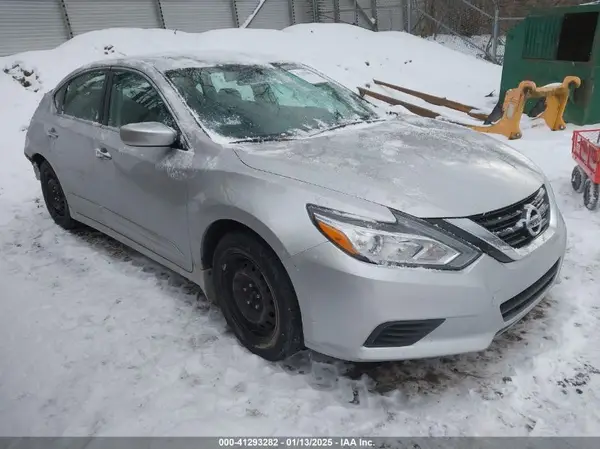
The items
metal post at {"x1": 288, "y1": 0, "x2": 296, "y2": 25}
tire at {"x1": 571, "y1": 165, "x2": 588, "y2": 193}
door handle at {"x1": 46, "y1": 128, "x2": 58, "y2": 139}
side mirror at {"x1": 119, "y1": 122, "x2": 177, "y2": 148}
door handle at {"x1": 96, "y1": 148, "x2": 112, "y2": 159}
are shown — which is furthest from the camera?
metal post at {"x1": 288, "y1": 0, "x2": 296, "y2": 25}

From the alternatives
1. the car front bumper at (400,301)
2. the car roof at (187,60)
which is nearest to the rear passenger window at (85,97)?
the car roof at (187,60)

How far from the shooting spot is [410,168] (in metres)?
2.28

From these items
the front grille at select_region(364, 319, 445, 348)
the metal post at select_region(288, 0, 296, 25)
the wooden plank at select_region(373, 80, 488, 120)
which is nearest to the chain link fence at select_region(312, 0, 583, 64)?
the metal post at select_region(288, 0, 296, 25)

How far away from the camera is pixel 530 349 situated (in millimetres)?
2434

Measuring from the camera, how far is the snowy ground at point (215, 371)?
2.10m

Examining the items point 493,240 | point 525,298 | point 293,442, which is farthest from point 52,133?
point 525,298

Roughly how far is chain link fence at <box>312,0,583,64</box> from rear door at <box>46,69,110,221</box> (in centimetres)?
1471

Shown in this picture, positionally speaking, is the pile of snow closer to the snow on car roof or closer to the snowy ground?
the snowy ground

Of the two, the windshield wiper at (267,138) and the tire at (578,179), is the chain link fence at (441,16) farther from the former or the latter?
the windshield wiper at (267,138)

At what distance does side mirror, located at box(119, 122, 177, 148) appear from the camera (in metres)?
2.54

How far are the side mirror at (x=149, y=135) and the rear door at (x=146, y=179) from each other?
0.10 meters

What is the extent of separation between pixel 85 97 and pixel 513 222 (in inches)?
131

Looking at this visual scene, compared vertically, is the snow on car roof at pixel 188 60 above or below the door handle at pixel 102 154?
above

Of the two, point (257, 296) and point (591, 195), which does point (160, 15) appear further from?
point (257, 296)
